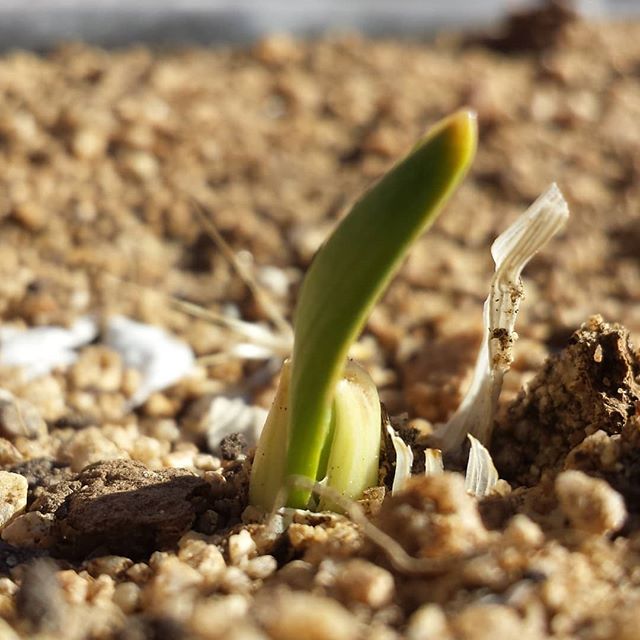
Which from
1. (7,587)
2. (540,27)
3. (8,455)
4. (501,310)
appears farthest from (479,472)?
(540,27)

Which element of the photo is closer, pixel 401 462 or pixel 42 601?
pixel 42 601

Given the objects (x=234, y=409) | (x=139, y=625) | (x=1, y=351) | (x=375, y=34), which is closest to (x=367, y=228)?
(x=139, y=625)

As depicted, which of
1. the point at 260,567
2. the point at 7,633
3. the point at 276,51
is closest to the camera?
the point at 7,633

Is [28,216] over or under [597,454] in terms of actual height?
under

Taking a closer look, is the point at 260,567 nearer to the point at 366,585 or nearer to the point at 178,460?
the point at 366,585

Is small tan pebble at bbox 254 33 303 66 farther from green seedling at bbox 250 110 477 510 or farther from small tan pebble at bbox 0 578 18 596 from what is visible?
small tan pebble at bbox 0 578 18 596

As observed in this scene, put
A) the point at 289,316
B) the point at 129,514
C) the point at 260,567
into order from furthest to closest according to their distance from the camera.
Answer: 1. the point at 289,316
2. the point at 129,514
3. the point at 260,567
